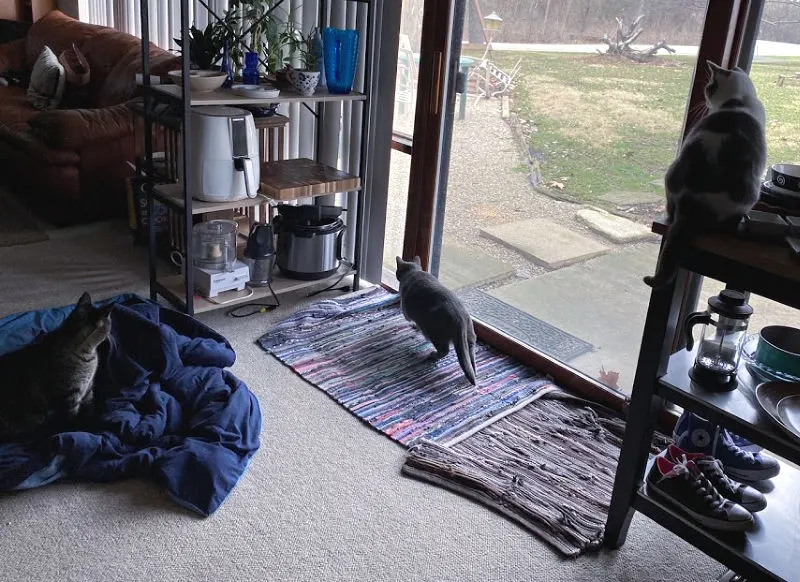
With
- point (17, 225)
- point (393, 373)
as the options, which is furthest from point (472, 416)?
point (17, 225)

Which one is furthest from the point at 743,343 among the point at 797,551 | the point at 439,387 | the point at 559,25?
the point at 559,25

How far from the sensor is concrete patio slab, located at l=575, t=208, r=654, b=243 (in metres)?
2.43

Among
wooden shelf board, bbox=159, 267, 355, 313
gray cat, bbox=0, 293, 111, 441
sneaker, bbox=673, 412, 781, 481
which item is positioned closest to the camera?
sneaker, bbox=673, 412, 781, 481

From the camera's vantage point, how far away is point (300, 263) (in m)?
3.06

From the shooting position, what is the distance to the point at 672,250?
5.41ft

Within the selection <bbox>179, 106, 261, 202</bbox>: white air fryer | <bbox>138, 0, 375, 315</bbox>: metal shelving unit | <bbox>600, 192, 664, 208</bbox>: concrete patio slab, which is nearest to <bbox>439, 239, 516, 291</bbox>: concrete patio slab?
<bbox>138, 0, 375, 315</bbox>: metal shelving unit

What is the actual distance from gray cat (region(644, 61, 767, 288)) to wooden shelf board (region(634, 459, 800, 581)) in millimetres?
589

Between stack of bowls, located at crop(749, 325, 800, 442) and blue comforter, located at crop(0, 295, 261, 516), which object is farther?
blue comforter, located at crop(0, 295, 261, 516)

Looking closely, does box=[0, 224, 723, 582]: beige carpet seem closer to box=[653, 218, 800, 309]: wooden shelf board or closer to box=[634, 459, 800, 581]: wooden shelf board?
box=[634, 459, 800, 581]: wooden shelf board

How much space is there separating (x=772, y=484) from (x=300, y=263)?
189 cm

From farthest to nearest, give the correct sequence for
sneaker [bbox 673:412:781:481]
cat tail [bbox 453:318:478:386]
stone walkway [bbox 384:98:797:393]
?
cat tail [bbox 453:318:478:386] < stone walkway [bbox 384:98:797:393] < sneaker [bbox 673:412:781:481]

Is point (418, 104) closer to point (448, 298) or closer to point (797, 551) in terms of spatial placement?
point (448, 298)

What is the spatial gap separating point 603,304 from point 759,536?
1.04m

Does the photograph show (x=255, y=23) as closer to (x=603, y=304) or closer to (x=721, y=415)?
(x=603, y=304)
